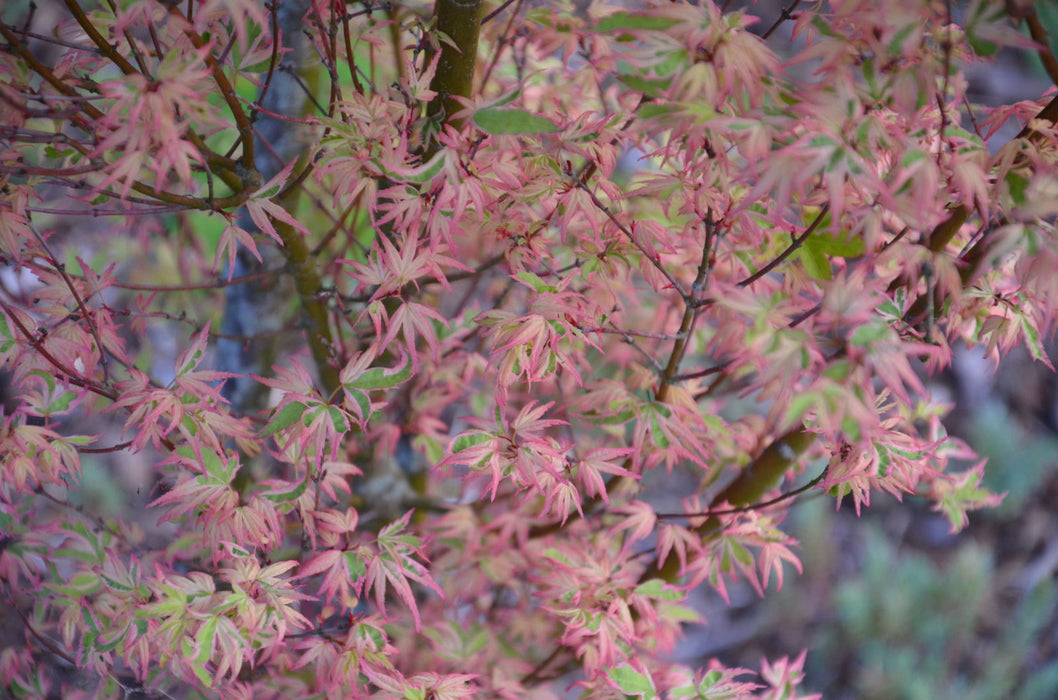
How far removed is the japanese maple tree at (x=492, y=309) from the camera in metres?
0.65

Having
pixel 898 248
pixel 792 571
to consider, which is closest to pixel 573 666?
pixel 898 248

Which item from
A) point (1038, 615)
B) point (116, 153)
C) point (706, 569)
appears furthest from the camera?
point (1038, 615)

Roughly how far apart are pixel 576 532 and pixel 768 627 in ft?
3.91

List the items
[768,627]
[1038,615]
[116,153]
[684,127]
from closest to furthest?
[684,127]
[116,153]
[1038,615]
[768,627]

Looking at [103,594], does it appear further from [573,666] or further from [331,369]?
[573,666]

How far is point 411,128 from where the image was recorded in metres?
0.85

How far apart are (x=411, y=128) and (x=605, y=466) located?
0.48m

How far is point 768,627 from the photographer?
2.14 metres

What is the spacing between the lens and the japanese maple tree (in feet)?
2.14

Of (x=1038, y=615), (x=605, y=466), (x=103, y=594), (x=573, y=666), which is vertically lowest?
(x=1038, y=615)

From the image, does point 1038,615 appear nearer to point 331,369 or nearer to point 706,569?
point 706,569

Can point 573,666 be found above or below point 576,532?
below

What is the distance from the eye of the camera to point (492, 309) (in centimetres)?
98

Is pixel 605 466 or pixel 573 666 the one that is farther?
pixel 573 666
